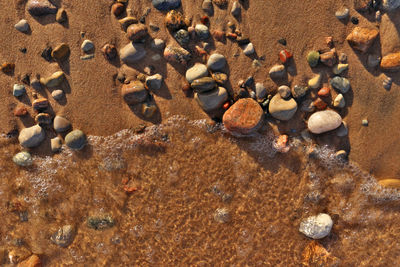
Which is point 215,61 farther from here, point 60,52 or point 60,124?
point 60,124

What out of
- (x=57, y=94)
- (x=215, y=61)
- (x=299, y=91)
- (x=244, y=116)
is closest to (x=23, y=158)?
(x=57, y=94)

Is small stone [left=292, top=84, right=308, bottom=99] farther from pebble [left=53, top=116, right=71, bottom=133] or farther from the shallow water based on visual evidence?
pebble [left=53, top=116, right=71, bottom=133]

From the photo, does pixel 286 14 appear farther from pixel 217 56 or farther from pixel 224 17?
pixel 217 56

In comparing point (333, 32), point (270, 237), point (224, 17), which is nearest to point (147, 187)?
point (270, 237)

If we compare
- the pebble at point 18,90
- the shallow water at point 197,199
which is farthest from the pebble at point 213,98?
the pebble at point 18,90

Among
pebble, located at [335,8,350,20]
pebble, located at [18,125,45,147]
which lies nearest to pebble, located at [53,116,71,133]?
pebble, located at [18,125,45,147]
